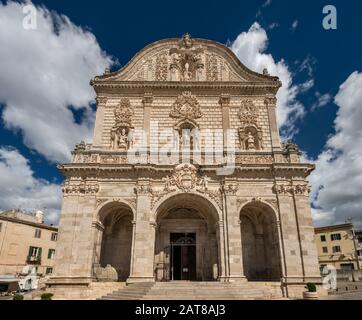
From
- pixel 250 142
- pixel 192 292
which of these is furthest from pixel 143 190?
pixel 250 142

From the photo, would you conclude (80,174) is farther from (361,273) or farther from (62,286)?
(361,273)

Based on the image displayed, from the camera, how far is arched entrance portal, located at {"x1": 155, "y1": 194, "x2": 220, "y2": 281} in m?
17.4

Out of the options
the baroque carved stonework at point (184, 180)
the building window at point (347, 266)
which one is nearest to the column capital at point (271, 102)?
the baroque carved stonework at point (184, 180)

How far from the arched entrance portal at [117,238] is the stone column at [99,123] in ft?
15.2

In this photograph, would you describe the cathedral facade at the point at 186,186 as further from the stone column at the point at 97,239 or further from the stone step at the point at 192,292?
the stone step at the point at 192,292

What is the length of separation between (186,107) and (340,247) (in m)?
36.5

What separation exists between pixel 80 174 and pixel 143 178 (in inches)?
161

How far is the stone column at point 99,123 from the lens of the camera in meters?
19.1

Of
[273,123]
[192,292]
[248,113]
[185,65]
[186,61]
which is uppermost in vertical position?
[186,61]

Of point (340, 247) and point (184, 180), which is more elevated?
point (184, 180)

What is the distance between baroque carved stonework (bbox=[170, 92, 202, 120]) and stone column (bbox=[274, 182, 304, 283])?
7.71 metres

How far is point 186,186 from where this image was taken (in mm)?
17031

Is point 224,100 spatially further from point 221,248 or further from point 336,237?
Answer: point 336,237
